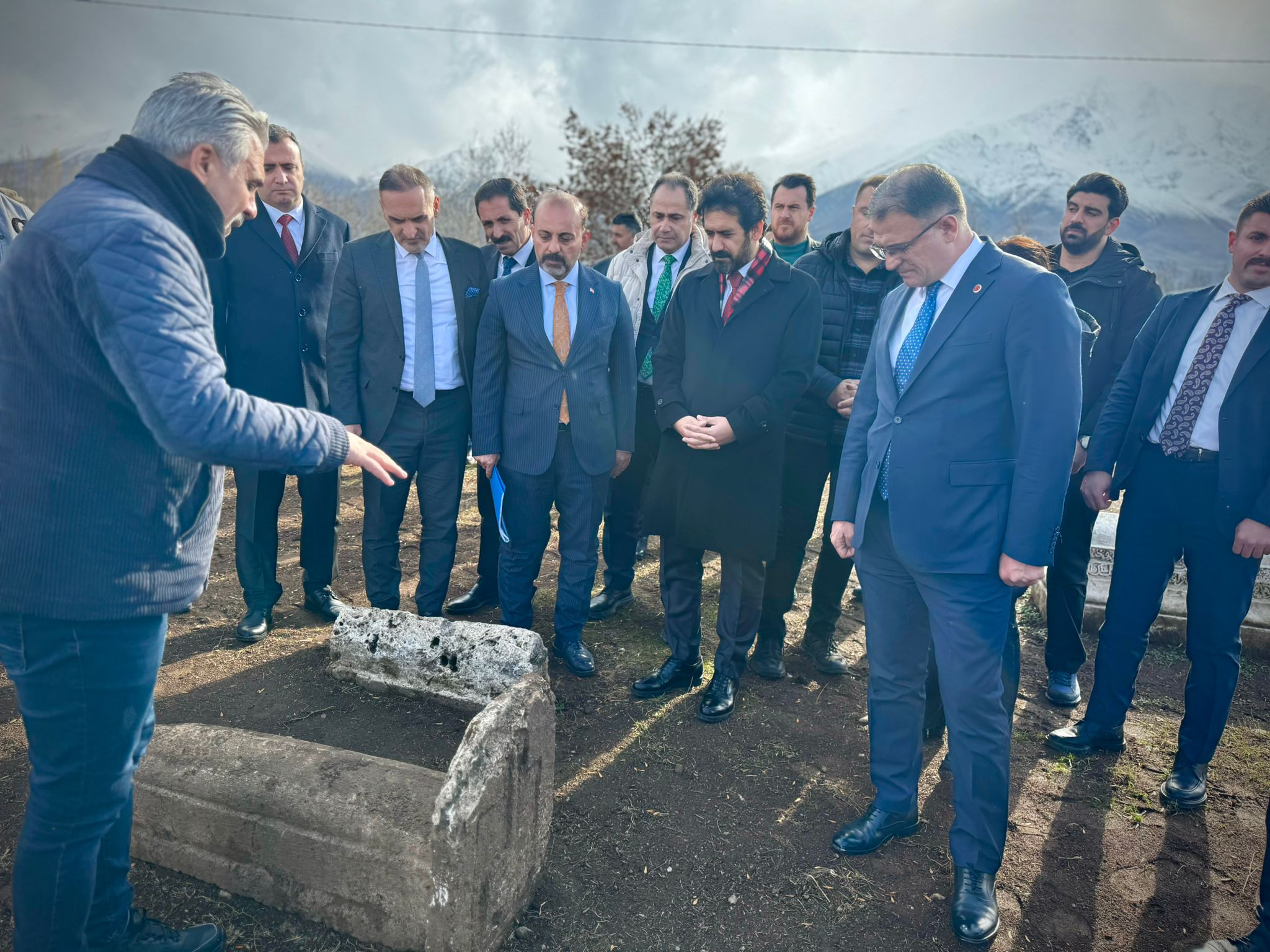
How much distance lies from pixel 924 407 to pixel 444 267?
2.72 m

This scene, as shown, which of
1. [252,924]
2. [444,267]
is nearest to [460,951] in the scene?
[252,924]

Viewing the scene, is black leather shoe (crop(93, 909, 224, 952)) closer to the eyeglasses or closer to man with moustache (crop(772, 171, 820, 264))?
the eyeglasses

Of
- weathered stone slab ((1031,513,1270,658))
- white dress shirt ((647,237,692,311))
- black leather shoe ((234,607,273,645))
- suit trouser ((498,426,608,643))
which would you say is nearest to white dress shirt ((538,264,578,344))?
suit trouser ((498,426,608,643))

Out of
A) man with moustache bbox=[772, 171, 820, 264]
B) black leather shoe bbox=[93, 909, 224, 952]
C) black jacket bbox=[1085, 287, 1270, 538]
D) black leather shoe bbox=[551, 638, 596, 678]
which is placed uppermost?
man with moustache bbox=[772, 171, 820, 264]

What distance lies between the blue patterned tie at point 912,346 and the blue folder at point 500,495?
2012 millimetres

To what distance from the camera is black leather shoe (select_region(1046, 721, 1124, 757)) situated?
3564 millimetres

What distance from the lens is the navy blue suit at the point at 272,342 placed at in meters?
4.06

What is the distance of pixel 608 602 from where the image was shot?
495 cm

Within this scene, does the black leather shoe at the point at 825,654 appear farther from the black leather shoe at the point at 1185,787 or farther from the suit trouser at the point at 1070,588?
the black leather shoe at the point at 1185,787

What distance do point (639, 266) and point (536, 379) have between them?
1439mm

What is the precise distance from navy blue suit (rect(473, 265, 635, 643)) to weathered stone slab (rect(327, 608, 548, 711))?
1.72 ft

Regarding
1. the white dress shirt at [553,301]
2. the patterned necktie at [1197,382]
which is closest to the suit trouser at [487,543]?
the white dress shirt at [553,301]

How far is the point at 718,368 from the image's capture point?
364cm

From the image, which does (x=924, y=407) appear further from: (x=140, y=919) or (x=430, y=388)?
(x=140, y=919)
